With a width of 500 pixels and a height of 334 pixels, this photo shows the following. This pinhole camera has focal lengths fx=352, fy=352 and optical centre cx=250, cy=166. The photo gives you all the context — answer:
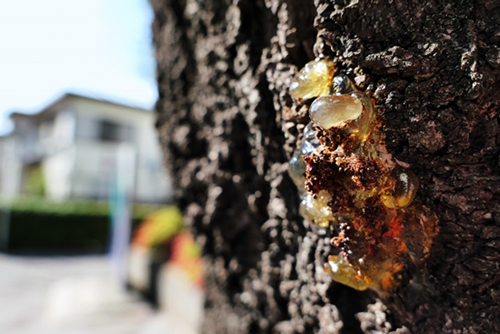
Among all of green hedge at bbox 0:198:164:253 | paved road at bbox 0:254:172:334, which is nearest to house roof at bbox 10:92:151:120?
green hedge at bbox 0:198:164:253

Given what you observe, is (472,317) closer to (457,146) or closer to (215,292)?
(457,146)

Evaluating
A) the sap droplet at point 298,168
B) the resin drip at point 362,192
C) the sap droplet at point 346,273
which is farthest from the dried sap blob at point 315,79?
the sap droplet at point 346,273

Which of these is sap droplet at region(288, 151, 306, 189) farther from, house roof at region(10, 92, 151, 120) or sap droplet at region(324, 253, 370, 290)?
house roof at region(10, 92, 151, 120)

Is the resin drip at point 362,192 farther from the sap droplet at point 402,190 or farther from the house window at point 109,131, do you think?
the house window at point 109,131

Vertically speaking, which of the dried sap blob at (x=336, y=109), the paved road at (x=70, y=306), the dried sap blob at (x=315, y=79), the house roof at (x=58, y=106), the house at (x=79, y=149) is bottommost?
the paved road at (x=70, y=306)

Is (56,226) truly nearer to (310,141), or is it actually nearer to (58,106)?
(58,106)

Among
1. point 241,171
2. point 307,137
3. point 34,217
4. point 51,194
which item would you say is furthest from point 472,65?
point 51,194

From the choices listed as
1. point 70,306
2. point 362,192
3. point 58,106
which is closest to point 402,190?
point 362,192
